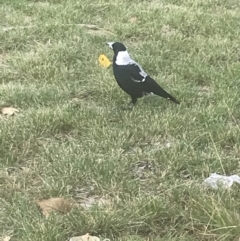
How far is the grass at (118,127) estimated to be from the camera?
2.75 metres

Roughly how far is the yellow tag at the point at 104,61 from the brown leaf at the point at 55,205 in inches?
89.0

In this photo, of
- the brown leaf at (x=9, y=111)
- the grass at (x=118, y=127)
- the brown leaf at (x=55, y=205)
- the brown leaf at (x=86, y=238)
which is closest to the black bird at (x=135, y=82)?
the grass at (x=118, y=127)

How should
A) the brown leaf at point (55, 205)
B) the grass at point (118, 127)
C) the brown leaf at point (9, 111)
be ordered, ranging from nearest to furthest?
the grass at point (118, 127), the brown leaf at point (55, 205), the brown leaf at point (9, 111)

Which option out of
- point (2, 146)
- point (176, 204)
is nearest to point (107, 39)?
point (2, 146)

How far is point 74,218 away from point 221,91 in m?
2.07

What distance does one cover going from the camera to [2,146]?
3520mm

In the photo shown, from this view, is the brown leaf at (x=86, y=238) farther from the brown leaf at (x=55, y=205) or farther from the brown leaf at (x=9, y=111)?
the brown leaf at (x=9, y=111)

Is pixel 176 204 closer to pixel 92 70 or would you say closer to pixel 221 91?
pixel 221 91

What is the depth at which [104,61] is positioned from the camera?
507 cm

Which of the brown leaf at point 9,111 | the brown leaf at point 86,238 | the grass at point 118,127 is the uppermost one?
the brown leaf at point 86,238

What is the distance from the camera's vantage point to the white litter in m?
2.98

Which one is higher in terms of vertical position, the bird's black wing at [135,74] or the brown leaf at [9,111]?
the bird's black wing at [135,74]

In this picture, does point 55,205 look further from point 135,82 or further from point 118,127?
point 135,82

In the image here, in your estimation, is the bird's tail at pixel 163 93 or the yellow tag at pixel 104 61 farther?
the yellow tag at pixel 104 61
